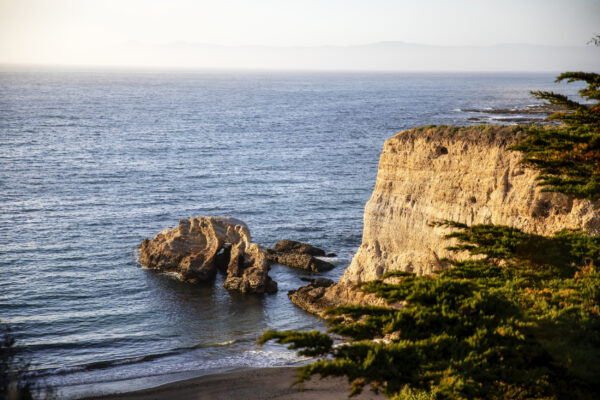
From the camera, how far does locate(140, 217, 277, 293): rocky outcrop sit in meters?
40.8

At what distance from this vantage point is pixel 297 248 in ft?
150

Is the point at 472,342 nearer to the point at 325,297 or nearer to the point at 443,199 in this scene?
the point at 443,199

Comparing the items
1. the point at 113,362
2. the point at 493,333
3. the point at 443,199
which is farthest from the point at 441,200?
the point at 113,362

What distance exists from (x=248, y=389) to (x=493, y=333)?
594 inches

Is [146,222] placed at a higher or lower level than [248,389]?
higher

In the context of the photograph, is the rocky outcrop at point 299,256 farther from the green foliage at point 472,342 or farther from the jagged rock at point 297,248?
the green foliage at point 472,342

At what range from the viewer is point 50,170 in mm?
69500

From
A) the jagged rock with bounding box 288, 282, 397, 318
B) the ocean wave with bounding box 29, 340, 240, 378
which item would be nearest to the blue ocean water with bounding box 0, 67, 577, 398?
the ocean wave with bounding box 29, 340, 240, 378

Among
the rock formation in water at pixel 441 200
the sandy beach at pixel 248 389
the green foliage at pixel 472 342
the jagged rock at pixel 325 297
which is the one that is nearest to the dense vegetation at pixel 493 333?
the green foliage at pixel 472 342

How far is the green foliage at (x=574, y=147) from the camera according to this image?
64.9 ft

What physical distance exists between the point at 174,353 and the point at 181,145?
66.4m

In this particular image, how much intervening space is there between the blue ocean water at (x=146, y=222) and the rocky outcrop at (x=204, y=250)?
150 centimetres

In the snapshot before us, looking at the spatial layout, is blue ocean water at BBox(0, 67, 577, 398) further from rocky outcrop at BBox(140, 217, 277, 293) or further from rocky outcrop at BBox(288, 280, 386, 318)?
rocky outcrop at BBox(140, 217, 277, 293)

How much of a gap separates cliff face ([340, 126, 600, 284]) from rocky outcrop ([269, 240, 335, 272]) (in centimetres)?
721
